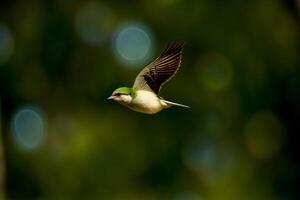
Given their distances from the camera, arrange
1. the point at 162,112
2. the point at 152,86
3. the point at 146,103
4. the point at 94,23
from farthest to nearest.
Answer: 1. the point at 94,23
2. the point at 162,112
3. the point at 152,86
4. the point at 146,103

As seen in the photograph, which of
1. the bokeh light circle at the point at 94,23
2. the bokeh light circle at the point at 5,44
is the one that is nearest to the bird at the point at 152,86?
the bokeh light circle at the point at 94,23

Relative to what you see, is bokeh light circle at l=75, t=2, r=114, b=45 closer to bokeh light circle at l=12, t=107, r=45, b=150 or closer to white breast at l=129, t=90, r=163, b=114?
bokeh light circle at l=12, t=107, r=45, b=150

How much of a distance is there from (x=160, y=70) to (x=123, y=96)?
0.45ft

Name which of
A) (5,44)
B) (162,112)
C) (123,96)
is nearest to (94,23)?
(5,44)

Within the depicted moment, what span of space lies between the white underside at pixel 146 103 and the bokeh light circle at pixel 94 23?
930 cm

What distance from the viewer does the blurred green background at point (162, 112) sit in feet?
34.3

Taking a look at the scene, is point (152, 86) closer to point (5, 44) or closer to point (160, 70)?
point (160, 70)

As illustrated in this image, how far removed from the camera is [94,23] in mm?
11484

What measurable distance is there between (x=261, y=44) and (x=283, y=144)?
1.28 meters

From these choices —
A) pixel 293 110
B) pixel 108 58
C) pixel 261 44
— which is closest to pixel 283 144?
pixel 293 110

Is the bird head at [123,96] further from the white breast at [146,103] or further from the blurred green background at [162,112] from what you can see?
the blurred green background at [162,112]

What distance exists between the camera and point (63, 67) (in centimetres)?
1120

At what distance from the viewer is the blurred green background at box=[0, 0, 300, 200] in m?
10.5

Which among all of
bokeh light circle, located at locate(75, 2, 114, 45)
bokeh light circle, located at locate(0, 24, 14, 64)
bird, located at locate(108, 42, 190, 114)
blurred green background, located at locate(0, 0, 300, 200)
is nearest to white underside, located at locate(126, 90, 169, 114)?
bird, located at locate(108, 42, 190, 114)
